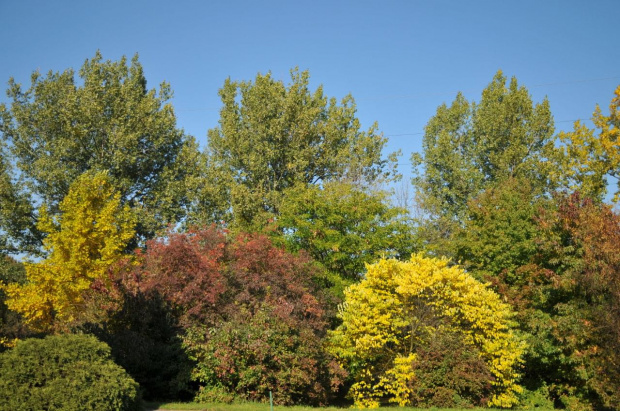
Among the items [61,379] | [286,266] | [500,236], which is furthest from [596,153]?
[61,379]

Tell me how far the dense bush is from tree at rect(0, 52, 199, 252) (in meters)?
20.6

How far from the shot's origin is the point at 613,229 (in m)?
17.9

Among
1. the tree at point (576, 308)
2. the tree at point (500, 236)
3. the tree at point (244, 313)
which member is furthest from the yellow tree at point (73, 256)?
the tree at point (576, 308)

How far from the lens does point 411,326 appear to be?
58.5 feet

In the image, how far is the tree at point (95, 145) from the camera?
30422 mm

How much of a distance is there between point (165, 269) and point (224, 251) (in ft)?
9.56

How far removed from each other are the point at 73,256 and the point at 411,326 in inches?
506

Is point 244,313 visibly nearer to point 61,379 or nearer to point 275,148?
point 61,379

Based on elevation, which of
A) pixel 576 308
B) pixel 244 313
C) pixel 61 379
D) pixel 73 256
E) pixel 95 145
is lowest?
pixel 61 379

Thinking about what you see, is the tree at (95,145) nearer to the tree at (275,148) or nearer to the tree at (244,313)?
the tree at (275,148)

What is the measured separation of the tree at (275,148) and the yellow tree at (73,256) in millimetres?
10885

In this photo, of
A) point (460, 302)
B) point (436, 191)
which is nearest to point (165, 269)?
point (460, 302)

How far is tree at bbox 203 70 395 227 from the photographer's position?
109ft

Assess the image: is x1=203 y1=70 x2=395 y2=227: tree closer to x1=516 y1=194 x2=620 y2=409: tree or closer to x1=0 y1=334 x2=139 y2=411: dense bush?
x1=516 y1=194 x2=620 y2=409: tree
